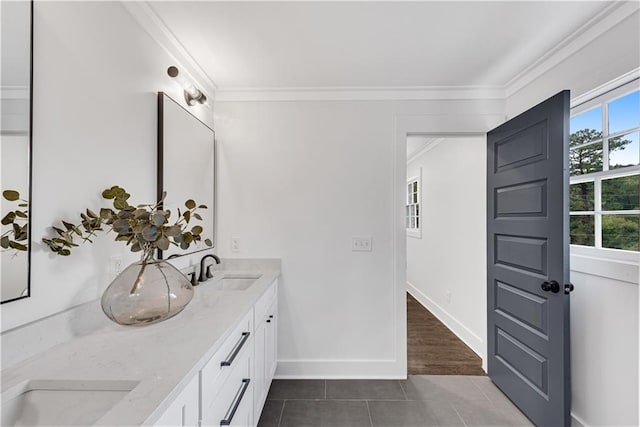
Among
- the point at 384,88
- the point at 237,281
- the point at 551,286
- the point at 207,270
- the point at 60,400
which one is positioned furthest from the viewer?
the point at 384,88

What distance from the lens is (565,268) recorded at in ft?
5.37

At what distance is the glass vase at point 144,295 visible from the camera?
110cm

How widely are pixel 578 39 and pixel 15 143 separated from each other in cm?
271

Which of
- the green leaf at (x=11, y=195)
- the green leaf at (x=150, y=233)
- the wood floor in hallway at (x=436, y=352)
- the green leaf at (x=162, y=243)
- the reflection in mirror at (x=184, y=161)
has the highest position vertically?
the reflection in mirror at (x=184, y=161)

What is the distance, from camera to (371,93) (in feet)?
8.16

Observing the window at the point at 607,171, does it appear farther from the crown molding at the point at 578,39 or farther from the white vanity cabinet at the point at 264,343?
the white vanity cabinet at the point at 264,343

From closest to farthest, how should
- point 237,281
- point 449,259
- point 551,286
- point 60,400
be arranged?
point 60,400
point 551,286
point 237,281
point 449,259

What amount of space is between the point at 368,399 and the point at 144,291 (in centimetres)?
180

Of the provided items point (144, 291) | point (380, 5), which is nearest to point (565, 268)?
point (380, 5)

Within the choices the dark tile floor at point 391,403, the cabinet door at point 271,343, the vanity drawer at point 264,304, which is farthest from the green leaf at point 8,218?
the dark tile floor at point 391,403

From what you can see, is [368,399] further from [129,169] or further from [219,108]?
[219,108]

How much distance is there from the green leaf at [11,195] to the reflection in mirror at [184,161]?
818 mm

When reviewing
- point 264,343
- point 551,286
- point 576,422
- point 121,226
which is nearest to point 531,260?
point 551,286

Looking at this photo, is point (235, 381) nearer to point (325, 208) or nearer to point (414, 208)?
point (325, 208)
